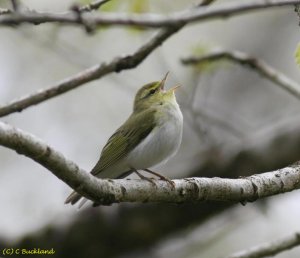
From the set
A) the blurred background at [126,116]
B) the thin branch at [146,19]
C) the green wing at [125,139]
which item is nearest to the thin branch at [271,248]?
the green wing at [125,139]

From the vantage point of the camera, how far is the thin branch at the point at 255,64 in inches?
209

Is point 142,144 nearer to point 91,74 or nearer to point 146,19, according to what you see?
point 91,74

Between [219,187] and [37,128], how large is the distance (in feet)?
27.8

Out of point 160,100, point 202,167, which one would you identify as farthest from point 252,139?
point 160,100

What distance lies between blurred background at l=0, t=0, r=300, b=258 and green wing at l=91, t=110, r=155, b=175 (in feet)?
3.11

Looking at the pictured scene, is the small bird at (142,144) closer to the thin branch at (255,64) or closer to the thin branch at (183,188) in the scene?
the thin branch at (255,64)

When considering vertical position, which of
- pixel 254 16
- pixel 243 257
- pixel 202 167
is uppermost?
pixel 254 16

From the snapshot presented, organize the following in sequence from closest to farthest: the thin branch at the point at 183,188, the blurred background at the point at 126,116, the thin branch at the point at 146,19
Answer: the thin branch at the point at 146,19, the thin branch at the point at 183,188, the blurred background at the point at 126,116

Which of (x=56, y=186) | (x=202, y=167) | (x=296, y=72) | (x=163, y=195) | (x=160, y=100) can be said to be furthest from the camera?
(x=296, y=72)

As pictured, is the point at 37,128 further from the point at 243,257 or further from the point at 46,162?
the point at 46,162

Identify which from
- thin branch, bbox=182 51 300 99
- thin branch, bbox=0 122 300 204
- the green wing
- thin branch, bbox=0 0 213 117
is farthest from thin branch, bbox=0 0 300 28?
thin branch, bbox=182 51 300 99

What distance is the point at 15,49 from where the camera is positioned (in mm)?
12195

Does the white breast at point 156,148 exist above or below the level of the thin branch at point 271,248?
above

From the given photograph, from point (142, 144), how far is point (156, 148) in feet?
0.40
